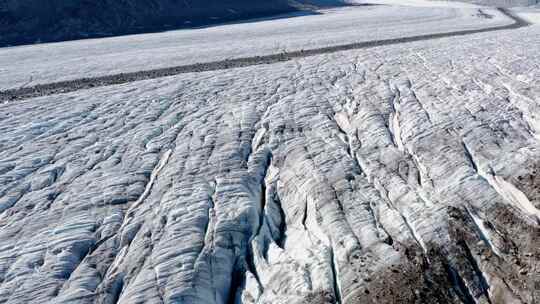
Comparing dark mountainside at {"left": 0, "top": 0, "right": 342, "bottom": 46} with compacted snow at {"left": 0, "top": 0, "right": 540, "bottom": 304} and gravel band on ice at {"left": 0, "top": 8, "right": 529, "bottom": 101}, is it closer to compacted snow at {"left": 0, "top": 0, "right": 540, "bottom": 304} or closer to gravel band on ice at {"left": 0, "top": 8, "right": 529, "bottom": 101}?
gravel band on ice at {"left": 0, "top": 8, "right": 529, "bottom": 101}

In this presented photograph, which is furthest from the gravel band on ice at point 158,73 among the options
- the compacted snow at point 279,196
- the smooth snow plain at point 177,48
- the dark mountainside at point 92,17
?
the dark mountainside at point 92,17

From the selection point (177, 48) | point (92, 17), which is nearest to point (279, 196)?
point (177, 48)

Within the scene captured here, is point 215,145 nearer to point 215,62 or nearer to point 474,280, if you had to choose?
point 474,280

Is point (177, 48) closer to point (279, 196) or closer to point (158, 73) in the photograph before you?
point (158, 73)

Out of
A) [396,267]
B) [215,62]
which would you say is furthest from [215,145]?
[215,62]

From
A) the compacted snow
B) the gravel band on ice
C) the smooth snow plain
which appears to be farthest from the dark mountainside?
the compacted snow

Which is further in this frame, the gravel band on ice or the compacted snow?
the gravel band on ice

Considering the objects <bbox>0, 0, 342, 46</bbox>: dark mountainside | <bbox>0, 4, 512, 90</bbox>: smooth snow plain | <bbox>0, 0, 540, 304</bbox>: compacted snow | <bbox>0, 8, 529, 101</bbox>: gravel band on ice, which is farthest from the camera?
<bbox>0, 0, 342, 46</bbox>: dark mountainside
